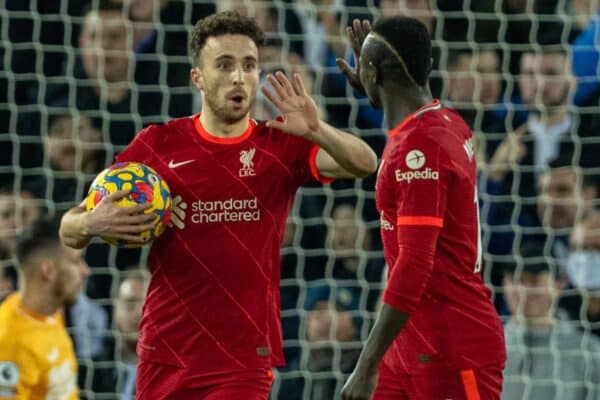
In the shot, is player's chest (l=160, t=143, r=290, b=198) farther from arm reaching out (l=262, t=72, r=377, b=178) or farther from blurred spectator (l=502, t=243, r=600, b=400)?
blurred spectator (l=502, t=243, r=600, b=400)

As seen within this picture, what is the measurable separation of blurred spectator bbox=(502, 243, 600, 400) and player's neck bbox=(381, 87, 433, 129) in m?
2.50

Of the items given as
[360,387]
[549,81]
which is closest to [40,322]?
[360,387]

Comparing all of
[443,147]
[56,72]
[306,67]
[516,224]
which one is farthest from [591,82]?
[443,147]

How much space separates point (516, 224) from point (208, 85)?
9.38 feet

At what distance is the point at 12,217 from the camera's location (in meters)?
6.55

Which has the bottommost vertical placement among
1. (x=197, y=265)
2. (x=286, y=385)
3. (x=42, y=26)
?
(x=286, y=385)

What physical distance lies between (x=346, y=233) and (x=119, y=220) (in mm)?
2779

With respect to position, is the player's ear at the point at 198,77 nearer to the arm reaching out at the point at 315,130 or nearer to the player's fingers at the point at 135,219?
the arm reaching out at the point at 315,130

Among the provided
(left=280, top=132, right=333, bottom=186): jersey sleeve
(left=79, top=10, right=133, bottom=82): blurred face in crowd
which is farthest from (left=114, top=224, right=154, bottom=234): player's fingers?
(left=79, top=10, right=133, bottom=82): blurred face in crowd

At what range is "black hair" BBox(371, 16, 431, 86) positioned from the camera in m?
3.88

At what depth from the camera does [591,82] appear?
267 inches

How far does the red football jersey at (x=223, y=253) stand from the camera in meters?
4.04

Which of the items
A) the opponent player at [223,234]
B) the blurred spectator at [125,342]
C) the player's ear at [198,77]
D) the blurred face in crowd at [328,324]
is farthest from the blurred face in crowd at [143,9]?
the opponent player at [223,234]

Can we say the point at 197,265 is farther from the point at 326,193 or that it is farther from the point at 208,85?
the point at 326,193
